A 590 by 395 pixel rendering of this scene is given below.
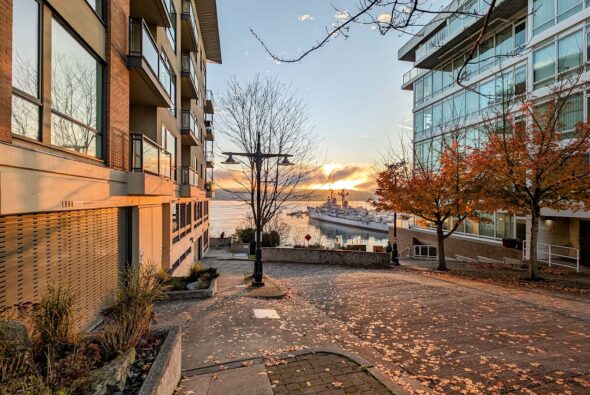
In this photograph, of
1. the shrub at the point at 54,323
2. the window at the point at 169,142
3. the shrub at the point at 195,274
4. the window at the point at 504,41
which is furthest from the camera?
the window at the point at 504,41

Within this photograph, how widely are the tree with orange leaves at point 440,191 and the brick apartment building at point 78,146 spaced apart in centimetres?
1318

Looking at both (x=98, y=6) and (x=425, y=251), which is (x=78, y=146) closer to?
(x=98, y=6)

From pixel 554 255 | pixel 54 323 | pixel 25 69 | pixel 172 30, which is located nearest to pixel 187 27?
pixel 172 30

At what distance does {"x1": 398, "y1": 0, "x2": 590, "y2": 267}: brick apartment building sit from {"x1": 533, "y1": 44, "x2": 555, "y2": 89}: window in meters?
0.04

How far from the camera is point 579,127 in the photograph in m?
13.1

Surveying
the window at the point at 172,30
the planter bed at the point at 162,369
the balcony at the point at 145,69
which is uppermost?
the window at the point at 172,30

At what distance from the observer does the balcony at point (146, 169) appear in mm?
8695

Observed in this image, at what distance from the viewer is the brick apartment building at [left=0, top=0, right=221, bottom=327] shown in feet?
15.0

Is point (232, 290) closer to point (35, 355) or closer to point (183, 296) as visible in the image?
point (183, 296)

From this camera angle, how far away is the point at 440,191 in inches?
687

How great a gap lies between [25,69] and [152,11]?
7.91m

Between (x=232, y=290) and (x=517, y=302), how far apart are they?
8871mm

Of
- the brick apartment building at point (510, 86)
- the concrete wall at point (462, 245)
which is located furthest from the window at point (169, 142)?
the concrete wall at point (462, 245)

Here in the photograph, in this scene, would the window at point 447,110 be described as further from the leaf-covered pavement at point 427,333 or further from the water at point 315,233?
the leaf-covered pavement at point 427,333
